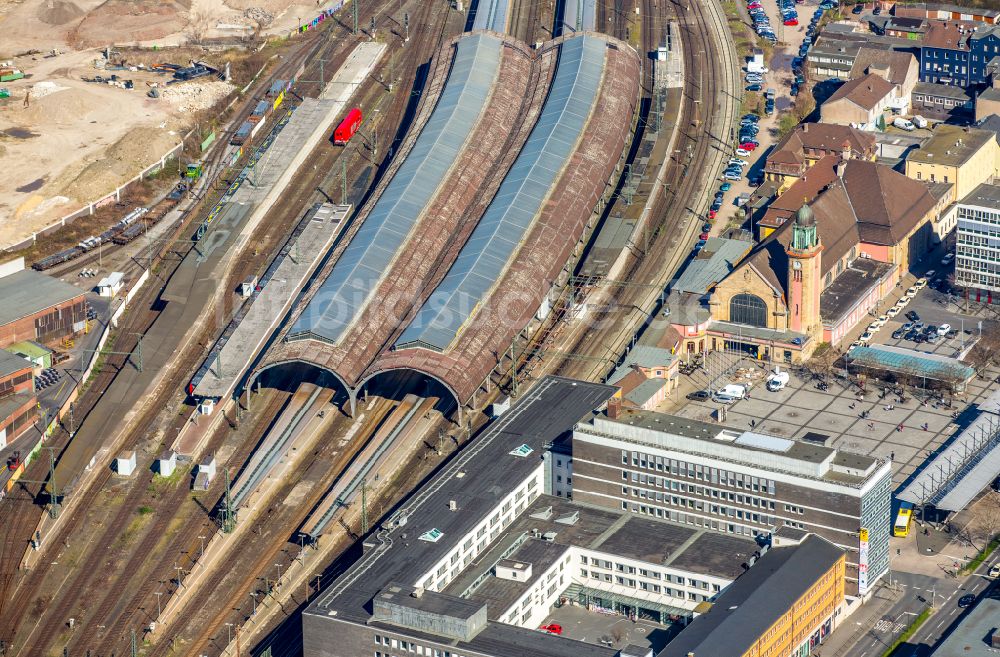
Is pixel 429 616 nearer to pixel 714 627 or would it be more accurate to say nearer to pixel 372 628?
pixel 372 628

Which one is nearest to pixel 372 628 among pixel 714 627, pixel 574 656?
pixel 574 656

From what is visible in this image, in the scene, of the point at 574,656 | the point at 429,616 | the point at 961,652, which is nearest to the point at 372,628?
the point at 429,616

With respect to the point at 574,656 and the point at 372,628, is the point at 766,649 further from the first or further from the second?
the point at 372,628

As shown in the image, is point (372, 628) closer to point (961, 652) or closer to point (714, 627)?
point (714, 627)

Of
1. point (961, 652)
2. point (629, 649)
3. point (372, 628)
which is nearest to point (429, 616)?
point (372, 628)

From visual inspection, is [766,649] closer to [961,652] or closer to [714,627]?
[714,627]

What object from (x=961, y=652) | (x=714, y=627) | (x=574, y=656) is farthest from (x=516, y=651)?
(x=961, y=652)
